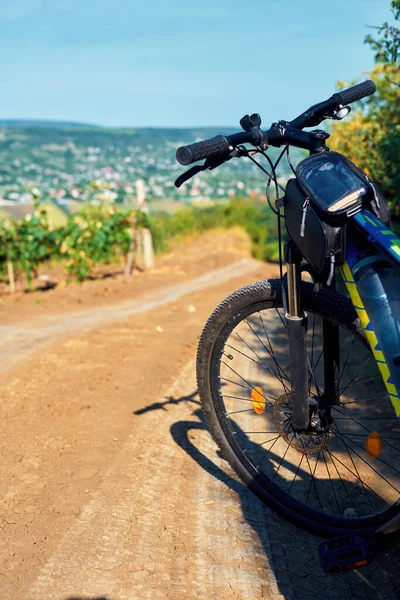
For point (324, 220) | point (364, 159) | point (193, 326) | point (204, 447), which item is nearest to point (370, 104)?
point (364, 159)

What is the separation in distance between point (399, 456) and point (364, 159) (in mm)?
6142

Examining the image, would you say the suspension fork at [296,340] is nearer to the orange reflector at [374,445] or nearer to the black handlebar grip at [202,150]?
the orange reflector at [374,445]

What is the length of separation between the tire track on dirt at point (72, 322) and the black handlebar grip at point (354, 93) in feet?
15.1

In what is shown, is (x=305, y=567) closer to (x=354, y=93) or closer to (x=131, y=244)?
(x=354, y=93)

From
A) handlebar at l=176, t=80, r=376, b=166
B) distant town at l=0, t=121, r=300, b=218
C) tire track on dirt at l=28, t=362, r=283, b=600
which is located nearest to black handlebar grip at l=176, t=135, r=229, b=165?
handlebar at l=176, t=80, r=376, b=166

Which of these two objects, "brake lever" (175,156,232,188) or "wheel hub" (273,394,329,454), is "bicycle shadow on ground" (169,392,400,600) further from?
"brake lever" (175,156,232,188)

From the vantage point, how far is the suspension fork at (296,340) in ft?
9.50

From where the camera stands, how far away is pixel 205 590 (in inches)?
103

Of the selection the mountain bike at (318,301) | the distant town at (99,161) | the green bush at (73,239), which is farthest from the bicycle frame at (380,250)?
the distant town at (99,161)

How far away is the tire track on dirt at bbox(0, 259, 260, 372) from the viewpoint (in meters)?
7.36

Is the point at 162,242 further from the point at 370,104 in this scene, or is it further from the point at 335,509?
the point at 335,509

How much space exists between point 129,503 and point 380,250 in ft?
6.25

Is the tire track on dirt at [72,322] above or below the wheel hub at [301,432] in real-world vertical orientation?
below

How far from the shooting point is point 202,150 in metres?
2.57
